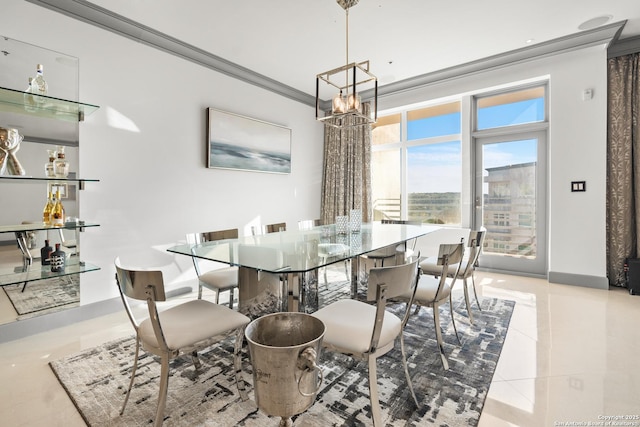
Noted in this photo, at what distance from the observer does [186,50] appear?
11.6ft

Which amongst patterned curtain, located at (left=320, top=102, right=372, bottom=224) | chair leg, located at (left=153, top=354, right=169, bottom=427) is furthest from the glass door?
chair leg, located at (left=153, top=354, right=169, bottom=427)

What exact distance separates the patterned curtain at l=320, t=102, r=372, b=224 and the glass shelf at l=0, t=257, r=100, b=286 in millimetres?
3667

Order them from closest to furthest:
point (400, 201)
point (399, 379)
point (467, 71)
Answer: point (399, 379) < point (467, 71) < point (400, 201)

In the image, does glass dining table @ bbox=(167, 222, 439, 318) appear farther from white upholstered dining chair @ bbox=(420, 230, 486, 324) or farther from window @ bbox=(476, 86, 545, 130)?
window @ bbox=(476, 86, 545, 130)

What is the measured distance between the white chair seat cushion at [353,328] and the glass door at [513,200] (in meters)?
3.57

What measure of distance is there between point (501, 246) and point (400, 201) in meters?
1.65

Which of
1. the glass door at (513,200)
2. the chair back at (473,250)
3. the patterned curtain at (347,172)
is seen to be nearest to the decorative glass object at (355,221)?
the chair back at (473,250)

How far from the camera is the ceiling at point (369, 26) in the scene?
112 inches

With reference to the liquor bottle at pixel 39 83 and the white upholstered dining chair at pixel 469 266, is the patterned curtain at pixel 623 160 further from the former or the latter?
the liquor bottle at pixel 39 83

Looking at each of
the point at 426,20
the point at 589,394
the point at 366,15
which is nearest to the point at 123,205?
the point at 366,15

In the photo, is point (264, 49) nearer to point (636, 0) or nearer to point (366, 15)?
point (366, 15)

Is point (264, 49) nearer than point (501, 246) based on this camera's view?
Yes

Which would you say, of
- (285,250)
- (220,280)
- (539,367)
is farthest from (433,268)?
(220,280)

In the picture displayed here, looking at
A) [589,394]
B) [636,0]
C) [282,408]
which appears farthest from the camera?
[636,0]
